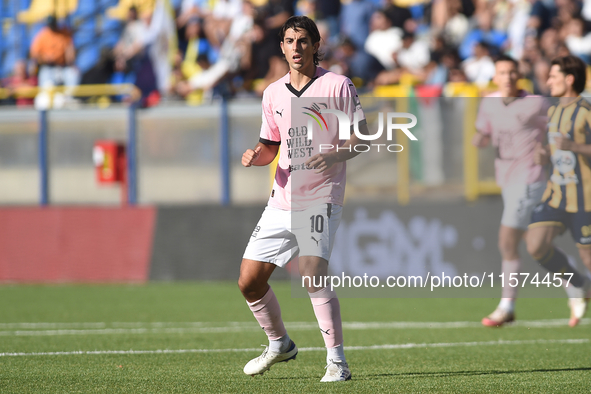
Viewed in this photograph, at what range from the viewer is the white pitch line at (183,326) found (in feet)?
25.8

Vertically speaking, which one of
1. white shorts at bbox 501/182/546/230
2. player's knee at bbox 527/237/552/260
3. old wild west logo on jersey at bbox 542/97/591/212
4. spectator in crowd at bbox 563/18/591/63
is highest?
spectator in crowd at bbox 563/18/591/63

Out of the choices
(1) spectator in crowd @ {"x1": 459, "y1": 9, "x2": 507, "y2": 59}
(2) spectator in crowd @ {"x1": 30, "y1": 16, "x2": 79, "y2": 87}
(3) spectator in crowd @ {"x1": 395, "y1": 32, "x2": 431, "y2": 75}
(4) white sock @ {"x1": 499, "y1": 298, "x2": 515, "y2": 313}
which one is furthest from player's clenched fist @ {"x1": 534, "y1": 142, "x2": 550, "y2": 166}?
(2) spectator in crowd @ {"x1": 30, "y1": 16, "x2": 79, "y2": 87}

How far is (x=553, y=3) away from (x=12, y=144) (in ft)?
29.7

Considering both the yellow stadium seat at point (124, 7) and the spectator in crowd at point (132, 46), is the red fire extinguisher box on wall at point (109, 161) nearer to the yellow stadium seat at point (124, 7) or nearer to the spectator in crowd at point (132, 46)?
the spectator in crowd at point (132, 46)

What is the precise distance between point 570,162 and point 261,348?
10.5ft

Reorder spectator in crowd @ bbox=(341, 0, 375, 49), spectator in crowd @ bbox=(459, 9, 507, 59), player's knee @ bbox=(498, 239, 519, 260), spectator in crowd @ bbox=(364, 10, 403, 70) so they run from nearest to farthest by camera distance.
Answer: player's knee @ bbox=(498, 239, 519, 260) < spectator in crowd @ bbox=(459, 9, 507, 59) < spectator in crowd @ bbox=(364, 10, 403, 70) < spectator in crowd @ bbox=(341, 0, 375, 49)

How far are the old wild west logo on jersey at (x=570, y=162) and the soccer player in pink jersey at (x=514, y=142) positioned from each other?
6.6 inches

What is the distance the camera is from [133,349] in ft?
21.9

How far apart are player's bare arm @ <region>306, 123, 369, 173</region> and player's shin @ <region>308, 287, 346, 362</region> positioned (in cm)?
74

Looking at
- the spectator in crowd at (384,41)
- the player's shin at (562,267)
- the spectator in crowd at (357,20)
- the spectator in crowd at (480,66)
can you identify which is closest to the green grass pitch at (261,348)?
the player's shin at (562,267)

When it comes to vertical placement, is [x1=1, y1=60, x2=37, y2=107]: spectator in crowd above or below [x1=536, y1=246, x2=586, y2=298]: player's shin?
above

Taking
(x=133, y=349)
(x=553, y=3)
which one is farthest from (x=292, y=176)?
(x=553, y=3)

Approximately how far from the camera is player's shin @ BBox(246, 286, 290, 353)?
548 centimetres

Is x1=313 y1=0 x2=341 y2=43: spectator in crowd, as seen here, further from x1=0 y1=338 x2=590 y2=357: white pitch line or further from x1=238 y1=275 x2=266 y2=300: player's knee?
x1=238 y1=275 x2=266 y2=300: player's knee
